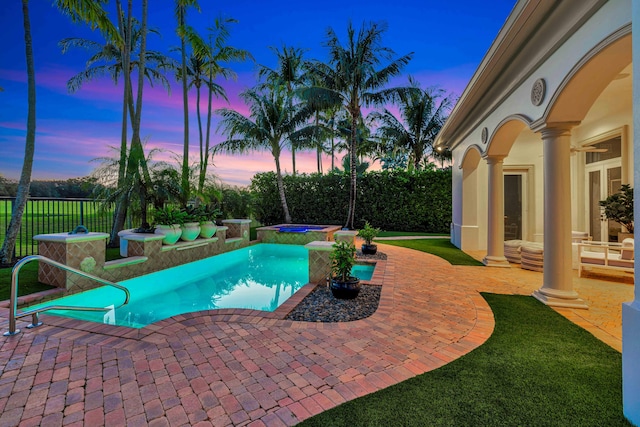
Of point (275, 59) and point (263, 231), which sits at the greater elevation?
point (275, 59)

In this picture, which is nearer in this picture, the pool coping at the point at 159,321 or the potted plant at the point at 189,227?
the pool coping at the point at 159,321

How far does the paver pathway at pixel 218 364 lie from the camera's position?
7.07 feet

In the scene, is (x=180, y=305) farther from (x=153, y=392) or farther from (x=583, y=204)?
(x=583, y=204)

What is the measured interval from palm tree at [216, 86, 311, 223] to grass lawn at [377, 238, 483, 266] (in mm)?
7205

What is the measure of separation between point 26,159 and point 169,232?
339cm

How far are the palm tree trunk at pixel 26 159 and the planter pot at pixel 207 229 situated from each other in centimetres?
397

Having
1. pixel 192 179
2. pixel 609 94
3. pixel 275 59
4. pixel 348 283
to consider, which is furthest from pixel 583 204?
pixel 275 59

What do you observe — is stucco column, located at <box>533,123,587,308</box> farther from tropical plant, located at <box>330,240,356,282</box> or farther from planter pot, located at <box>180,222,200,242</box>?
planter pot, located at <box>180,222,200,242</box>

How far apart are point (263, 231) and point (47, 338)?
A: 30.6 ft

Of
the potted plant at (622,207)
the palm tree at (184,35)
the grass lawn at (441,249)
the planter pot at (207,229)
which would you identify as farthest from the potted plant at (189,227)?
the potted plant at (622,207)

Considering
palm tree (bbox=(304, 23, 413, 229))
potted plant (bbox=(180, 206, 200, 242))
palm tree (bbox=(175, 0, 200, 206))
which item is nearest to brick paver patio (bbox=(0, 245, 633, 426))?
potted plant (bbox=(180, 206, 200, 242))

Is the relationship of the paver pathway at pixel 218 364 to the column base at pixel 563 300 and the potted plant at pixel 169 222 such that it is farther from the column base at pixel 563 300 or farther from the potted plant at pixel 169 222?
the potted plant at pixel 169 222

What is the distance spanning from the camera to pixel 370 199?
15875mm

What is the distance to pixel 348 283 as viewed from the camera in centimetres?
483
